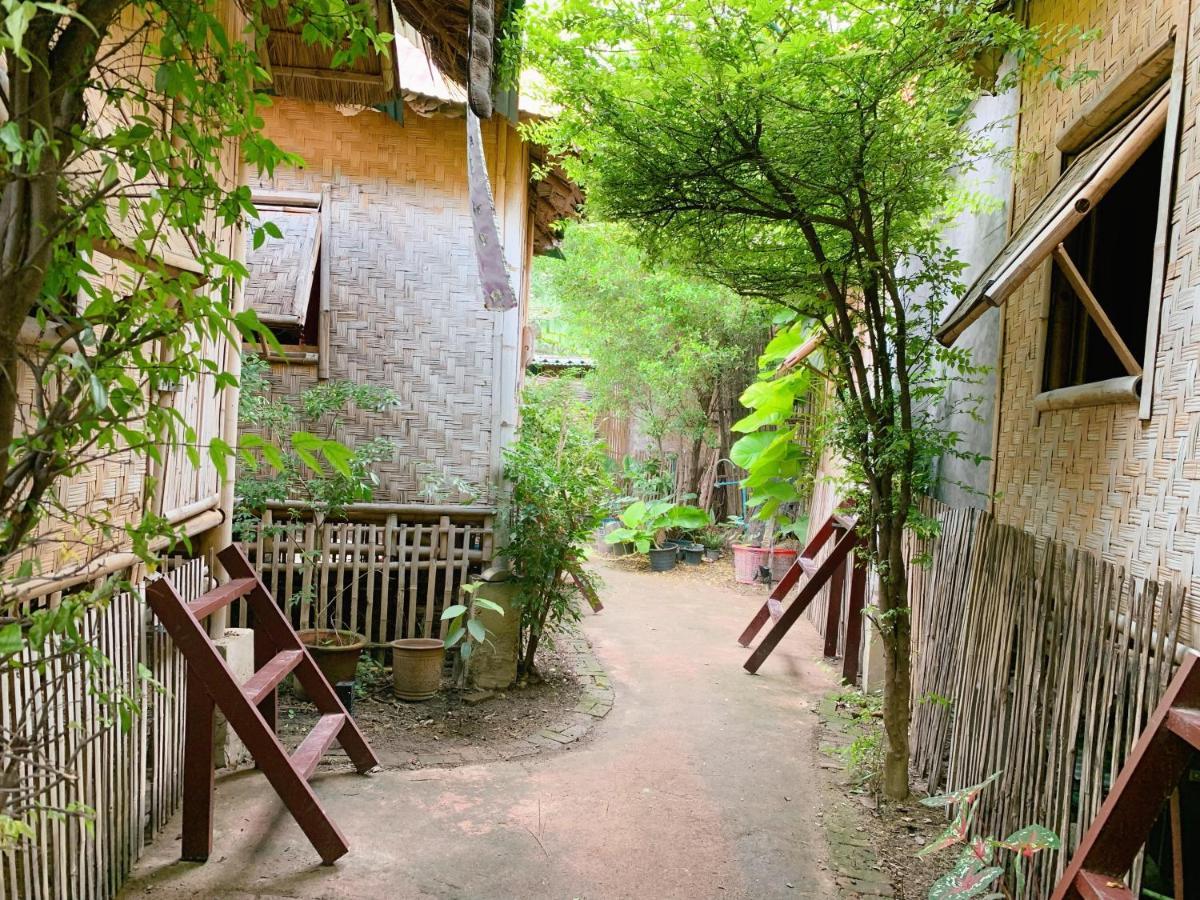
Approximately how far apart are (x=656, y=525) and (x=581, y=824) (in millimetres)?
7532

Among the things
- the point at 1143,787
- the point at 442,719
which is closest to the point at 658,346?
the point at 442,719

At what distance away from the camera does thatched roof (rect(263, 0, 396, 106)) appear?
4375 mm

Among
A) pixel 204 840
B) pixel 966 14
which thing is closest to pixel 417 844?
pixel 204 840

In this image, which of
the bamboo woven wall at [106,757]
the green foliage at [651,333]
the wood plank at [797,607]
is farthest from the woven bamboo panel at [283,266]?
the green foliage at [651,333]

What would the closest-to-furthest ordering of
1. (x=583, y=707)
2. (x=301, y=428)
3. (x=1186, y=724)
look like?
(x=1186, y=724) < (x=583, y=707) < (x=301, y=428)

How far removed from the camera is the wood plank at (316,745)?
3.35 m

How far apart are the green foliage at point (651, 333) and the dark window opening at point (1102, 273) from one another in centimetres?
680

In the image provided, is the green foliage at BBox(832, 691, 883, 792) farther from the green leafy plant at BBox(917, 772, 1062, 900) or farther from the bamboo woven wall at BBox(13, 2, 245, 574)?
the bamboo woven wall at BBox(13, 2, 245, 574)

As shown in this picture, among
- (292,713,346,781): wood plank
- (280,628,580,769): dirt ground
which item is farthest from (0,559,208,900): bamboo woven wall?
(280,628,580,769): dirt ground

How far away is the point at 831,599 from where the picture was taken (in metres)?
6.82

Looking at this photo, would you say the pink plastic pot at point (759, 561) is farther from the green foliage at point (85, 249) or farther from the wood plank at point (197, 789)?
the green foliage at point (85, 249)

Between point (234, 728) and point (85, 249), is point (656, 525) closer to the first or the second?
point (234, 728)

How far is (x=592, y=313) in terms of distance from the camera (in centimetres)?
1234

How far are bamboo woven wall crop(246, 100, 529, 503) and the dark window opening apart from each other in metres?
3.70
